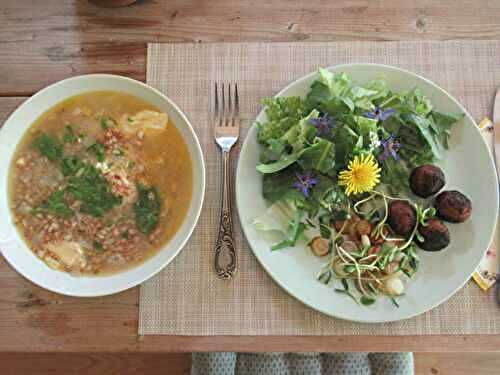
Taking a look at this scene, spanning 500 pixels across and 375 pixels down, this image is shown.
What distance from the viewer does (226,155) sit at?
55.2 inches

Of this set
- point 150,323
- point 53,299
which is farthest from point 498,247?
point 53,299

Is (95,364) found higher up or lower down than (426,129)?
lower down

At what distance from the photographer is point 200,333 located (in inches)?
51.8

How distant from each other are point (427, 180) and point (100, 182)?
3.02ft

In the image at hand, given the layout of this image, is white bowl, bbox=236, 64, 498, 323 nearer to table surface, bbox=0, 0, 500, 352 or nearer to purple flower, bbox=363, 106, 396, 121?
purple flower, bbox=363, 106, 396, 121

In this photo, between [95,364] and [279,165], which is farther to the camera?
[95,364]

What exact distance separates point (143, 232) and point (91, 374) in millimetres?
1228

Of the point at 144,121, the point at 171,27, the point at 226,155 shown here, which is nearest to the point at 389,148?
the point at 226,155

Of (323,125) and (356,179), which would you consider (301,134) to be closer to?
(323,125)

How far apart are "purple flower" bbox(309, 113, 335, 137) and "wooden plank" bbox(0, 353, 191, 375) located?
4.54ft

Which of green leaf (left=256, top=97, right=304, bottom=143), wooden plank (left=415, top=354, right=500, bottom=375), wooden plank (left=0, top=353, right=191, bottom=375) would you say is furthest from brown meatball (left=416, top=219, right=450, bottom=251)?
wooden plank (left=0, top=353, right=191, bottom=375)

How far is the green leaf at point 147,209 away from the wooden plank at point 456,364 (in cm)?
150

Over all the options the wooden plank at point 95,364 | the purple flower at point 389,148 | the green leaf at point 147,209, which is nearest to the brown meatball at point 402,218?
the purple flower at point 389,148

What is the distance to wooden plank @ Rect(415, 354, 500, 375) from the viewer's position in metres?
2.16
